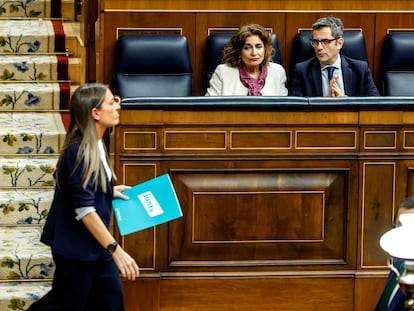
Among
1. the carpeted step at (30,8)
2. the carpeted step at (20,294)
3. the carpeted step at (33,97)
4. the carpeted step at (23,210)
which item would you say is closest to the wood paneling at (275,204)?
the carpeted step at (20,294)

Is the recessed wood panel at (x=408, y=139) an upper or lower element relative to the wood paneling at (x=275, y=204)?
upper

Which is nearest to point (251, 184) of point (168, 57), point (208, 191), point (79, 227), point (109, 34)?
point (208, 191)

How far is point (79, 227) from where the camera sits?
2891 millimetres

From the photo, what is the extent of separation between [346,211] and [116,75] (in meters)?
1.52

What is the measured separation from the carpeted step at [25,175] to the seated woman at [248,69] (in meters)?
0.91

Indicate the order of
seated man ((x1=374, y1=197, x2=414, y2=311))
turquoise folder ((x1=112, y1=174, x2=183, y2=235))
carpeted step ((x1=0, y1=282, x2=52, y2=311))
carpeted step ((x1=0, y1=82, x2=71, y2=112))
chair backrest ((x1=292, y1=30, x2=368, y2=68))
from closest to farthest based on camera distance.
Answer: seated man ((x1=374, y1=197, x2=414, y2=311))
turquoise folder ((x1=112, y1=174, x2=183, y2=235))
carpeted step ((x1=0, y1=282, x2=52, y2=311))
chair backrest ((x1=292, y1=30, x2=368, y2=68))
carpeted step ((x1=0, y1=82, x2=71, y2=112))

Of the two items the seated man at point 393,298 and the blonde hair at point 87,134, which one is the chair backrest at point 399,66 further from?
the seated man at point 393,298

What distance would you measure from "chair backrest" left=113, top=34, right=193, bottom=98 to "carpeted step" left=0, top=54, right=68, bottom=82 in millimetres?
921

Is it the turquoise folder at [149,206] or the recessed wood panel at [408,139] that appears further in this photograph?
the recessed wood panel at [408,139]

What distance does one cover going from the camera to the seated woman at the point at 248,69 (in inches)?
176

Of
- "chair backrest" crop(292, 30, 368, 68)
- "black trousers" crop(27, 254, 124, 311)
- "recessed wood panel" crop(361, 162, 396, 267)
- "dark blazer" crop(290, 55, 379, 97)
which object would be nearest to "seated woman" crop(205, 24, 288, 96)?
"dark blazer" crop(290, 55, 379, 97)

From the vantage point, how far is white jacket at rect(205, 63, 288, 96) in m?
4.46

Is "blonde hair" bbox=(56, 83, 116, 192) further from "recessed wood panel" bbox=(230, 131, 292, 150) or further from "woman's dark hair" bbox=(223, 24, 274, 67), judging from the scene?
"woman's dark hair" bbox=(223, 24, 274, 67)

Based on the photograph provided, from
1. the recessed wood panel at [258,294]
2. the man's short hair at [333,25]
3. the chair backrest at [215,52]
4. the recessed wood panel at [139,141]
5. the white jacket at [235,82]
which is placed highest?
the man's short hair at [333,25]
